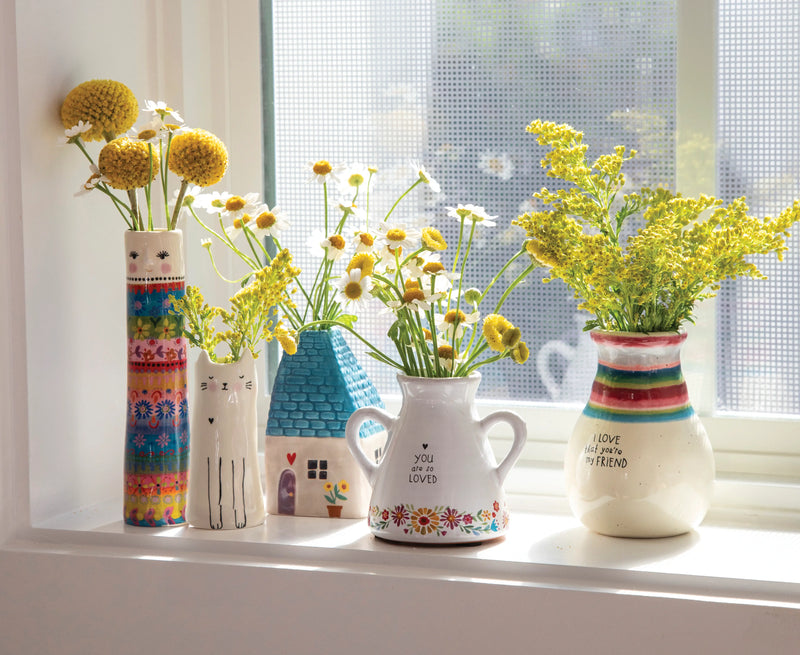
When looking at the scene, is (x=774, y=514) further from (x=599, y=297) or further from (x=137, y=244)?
(x=137, y=244)

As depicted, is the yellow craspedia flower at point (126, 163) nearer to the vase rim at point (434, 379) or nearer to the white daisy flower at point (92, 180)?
the white daisy flower at point (92, 180)

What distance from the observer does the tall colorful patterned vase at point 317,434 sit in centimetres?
113

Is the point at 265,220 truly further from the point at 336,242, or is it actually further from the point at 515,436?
the point at 515,436

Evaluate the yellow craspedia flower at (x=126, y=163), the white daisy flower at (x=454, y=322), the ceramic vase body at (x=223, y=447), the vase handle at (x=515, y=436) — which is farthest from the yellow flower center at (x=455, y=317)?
the yellow craspedia flower at (x=126, y=163)

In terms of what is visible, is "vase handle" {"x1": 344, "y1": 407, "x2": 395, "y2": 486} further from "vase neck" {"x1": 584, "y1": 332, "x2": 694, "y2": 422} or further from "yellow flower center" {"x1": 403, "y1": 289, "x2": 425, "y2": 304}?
"vase neck" {"x1": 584, "y1": 332, "x2": 694, "y2": 422}

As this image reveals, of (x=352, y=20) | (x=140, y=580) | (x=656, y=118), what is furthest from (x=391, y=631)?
(x=352, y=20)

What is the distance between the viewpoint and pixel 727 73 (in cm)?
117

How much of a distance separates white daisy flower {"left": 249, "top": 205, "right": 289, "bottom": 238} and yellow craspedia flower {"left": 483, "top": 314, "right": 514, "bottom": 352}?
0.85 feet

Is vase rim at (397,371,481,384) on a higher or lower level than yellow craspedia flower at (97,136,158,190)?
lower

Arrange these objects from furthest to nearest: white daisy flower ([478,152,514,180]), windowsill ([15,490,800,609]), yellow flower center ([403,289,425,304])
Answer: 1. white daisy flower ([478,152,514,180])
2. yellow flower center ([403,289,425,304])
3. windowsill ([15,490,800,609])

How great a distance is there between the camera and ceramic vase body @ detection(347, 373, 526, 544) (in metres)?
1.02

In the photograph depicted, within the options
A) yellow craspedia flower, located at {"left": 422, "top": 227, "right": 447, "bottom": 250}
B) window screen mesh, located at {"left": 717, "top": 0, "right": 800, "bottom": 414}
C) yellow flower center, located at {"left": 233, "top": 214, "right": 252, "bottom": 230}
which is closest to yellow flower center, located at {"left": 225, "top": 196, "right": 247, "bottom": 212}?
yellow flower center, located at {"left": 233, "top": 214, "right": 252, "bottom": 230}

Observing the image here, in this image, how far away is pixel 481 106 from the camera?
1.25 m

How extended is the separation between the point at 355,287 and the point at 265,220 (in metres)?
0.16
